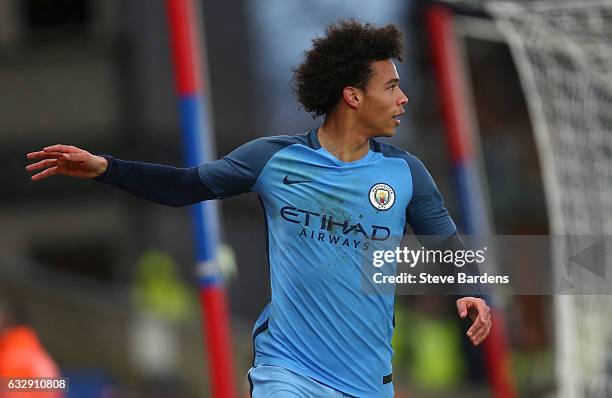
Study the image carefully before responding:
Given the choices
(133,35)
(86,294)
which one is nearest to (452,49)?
(86,294)

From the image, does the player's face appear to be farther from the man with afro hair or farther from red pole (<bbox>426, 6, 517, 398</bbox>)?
red pole (<bbox>426, 6, 517, 398</bbox>)

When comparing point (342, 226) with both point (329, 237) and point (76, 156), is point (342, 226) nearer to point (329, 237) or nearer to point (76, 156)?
point (329, 237)

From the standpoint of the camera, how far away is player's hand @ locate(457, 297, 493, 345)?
501cm

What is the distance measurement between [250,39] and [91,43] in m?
3.13

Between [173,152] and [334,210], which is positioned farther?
[173,152]

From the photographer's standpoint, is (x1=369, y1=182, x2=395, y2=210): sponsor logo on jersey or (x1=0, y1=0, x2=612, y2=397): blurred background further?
(x1=0, y1=0, x2=612, y2=397): blurred background

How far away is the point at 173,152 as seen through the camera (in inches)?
776

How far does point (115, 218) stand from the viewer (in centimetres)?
1988

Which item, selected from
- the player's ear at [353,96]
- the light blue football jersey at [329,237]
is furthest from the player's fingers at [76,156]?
the player's ear at [353,96]

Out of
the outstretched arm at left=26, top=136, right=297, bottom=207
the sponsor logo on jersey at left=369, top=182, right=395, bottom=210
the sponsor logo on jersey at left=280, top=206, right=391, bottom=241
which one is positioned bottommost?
the sponsor logo on jersey at left=280, top=206, right=391, bottom=241

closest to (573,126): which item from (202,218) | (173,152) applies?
(202,218)

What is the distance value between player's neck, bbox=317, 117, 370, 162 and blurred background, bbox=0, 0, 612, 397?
1091 centimetres

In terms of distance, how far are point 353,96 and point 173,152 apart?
48.2ft

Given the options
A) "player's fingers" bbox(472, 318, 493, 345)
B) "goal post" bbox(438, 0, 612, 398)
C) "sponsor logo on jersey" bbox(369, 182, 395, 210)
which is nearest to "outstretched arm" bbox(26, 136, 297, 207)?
"sponsor logo on jersey" bbox(369, 182, 395, 210)
